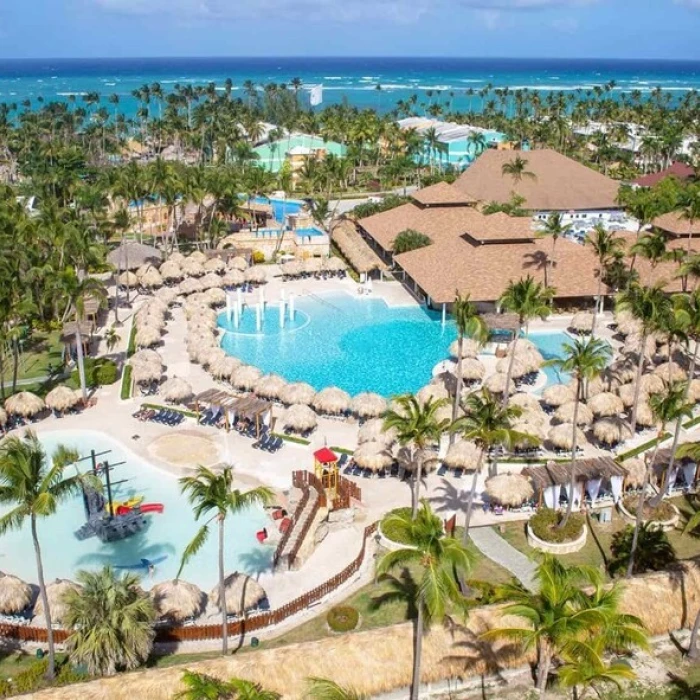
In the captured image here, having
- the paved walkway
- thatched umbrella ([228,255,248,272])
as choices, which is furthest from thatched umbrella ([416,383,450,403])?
thatched umbrella ([228,255,248,272])

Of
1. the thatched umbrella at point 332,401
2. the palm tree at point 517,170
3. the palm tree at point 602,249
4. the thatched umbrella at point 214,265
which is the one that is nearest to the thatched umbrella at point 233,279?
the thatched umbrella at point 214,265

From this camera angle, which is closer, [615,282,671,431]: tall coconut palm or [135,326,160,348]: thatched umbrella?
[615,282,671,431]: tall coconut palm

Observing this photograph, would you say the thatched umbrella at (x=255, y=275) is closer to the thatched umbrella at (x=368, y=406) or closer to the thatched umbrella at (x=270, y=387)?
the thatched umbrella at (x=270, y=387)

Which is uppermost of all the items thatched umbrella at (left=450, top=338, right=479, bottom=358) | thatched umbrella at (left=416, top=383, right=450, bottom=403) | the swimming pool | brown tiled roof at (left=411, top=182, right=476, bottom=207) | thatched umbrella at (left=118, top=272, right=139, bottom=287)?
brown tiled roof at (left=411, top=182, right=476, bottom=207)

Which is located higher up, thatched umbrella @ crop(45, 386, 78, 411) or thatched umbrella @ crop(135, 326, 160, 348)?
thatched umbrella @ crop(135, 326, 160, 348)

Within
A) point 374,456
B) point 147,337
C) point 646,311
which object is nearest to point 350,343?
point 147,337

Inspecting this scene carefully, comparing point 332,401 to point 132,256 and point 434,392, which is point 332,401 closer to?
point 434,392

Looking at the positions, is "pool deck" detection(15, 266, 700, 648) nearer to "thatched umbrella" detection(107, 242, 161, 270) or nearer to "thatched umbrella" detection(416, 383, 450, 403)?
"thatched umbrella" detection(416, 383, 450, 403)

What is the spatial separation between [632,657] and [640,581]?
2.21 m

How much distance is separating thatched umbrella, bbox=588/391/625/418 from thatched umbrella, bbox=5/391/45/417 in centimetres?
2500

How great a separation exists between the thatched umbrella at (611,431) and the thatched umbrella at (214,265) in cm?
3151

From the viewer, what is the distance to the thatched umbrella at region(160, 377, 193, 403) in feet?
114

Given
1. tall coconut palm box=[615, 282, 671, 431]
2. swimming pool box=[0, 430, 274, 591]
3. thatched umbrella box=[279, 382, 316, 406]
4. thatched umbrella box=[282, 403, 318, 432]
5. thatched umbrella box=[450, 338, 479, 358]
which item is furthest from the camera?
thatched umbrella box=[450, 338, 479, 358]

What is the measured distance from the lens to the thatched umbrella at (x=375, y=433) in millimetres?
29766
